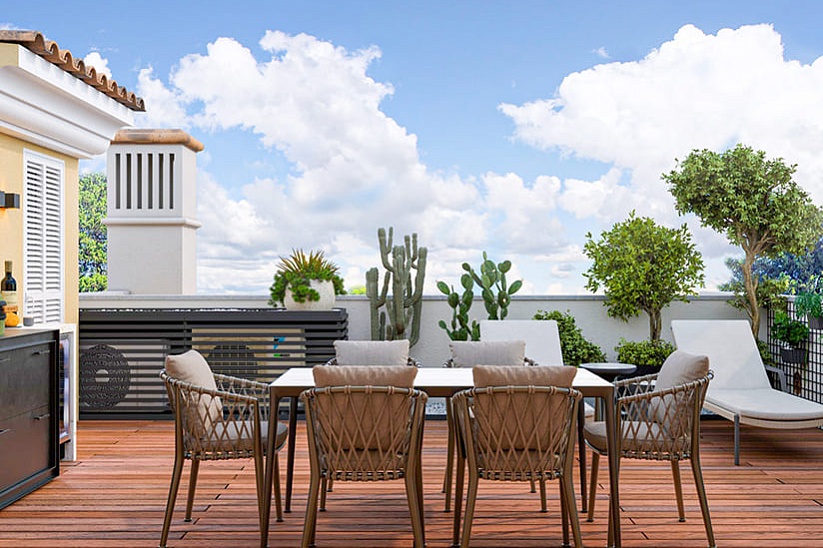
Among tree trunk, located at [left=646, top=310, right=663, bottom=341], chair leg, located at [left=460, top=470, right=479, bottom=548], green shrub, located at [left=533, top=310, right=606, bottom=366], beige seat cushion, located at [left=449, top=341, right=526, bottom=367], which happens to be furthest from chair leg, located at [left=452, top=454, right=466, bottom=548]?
tree trunk, located at [left=646, top=310, right=663, bottom=341]

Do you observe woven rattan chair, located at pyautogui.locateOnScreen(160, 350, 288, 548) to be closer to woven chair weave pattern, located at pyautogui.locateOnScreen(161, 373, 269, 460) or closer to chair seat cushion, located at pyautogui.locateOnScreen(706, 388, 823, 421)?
woven chair weave pattern, located at pyautogui.locateOnScreen(161, 373, 269, 460)

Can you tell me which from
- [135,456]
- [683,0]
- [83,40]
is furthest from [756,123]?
[135,456]

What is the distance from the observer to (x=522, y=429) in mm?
3584

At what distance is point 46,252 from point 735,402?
5438 millimetres

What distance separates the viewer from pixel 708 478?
210 inches

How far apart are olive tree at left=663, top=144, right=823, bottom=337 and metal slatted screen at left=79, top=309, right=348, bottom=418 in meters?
3.58

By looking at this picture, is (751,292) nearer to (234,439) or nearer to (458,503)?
(458,503)

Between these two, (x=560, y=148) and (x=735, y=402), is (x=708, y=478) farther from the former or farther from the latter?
(x=560, y=148)

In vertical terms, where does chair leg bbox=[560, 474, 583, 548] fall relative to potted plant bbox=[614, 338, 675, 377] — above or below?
below

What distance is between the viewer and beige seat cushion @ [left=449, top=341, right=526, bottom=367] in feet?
16.8

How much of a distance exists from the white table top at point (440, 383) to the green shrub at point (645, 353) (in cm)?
312

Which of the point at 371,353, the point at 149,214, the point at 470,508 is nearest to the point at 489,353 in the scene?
the point at 371,353

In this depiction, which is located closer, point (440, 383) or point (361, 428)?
point (361, 428)

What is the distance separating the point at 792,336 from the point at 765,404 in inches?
54.2
